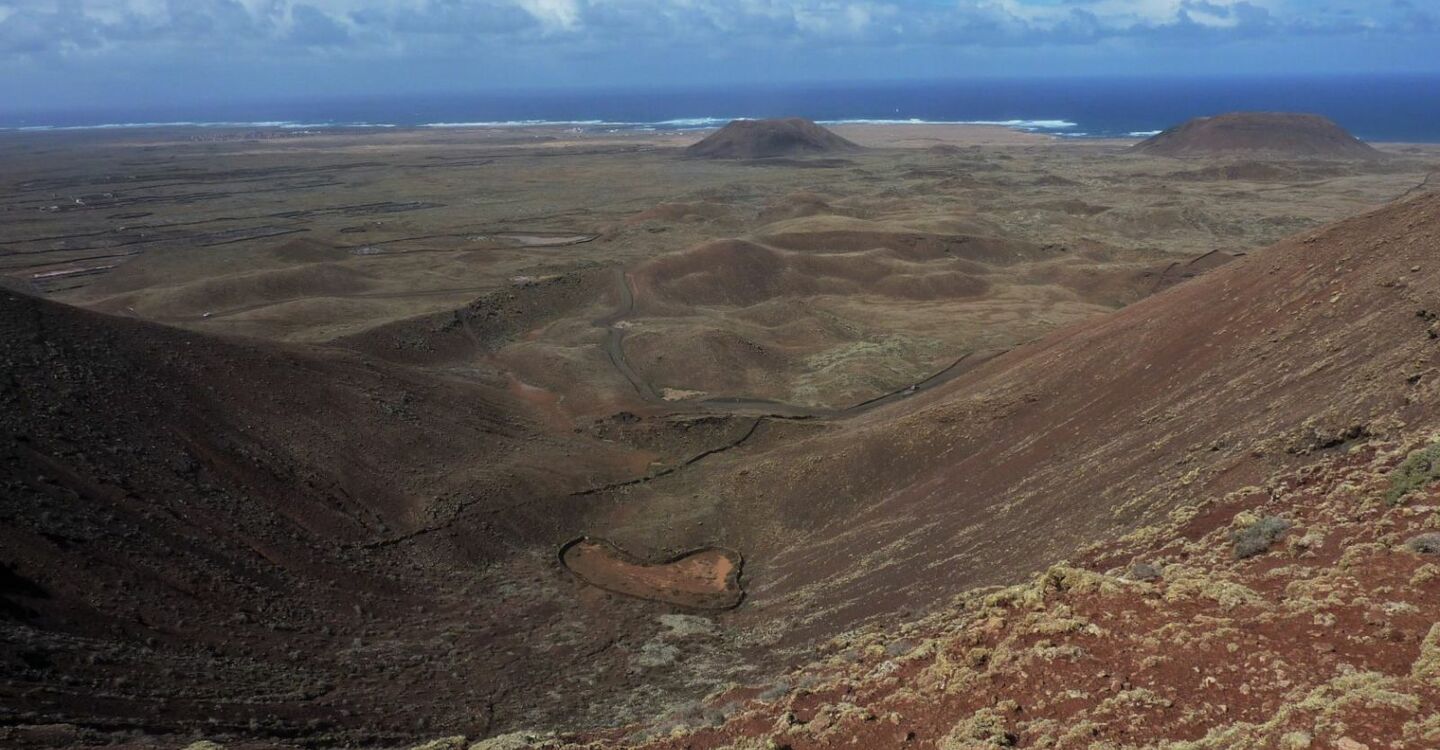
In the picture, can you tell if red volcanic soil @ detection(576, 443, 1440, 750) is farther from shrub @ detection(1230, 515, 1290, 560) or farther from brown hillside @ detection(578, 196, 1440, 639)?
brown hillside @ detection(578, 196, 1440, 639)

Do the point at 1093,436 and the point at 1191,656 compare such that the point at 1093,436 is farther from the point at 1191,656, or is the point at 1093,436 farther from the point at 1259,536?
the point at 1191,656

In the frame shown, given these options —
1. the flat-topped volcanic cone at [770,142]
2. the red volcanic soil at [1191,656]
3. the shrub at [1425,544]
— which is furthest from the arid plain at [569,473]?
the flat-topped volcanic cone at [770,142]

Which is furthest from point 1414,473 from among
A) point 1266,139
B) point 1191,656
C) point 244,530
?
point 1266,139

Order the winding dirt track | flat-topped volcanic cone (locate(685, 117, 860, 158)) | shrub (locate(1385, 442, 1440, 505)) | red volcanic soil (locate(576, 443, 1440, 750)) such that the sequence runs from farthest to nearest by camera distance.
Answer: flat-topped volcanic cone (locate(685, 117, 860, 158)), the winding dirt track, shrub (locate(1385, 442, 1440, 505)), red volcanic soil (locate(576, 443, 1440, 750))

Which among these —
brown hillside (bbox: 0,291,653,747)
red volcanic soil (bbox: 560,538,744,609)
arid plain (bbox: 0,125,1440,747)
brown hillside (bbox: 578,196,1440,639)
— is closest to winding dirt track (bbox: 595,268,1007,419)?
arid plain (bbox: 0,125,1440,747)

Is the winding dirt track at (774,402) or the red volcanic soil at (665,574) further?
Answer: the winding dirt track at (774,402)

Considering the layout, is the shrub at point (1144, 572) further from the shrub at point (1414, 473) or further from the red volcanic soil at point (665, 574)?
the red volcanic soil at point (665, 574)
